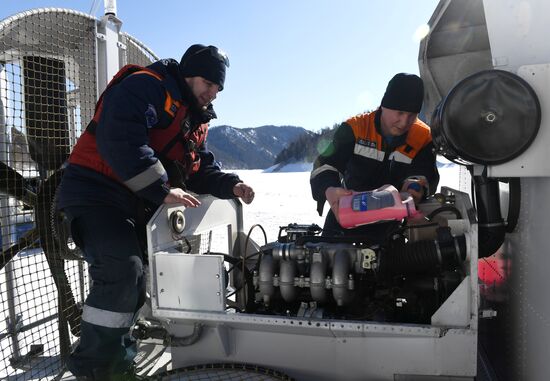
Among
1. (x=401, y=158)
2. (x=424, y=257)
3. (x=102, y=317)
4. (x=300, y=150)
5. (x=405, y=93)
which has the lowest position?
(x=102, y=317)

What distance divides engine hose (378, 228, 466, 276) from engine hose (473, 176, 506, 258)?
0.53 feet

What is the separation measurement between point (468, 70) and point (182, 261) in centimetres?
247

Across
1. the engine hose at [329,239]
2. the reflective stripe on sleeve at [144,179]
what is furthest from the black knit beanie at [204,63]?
the engine hose at [329,239]

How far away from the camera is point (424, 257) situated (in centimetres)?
192

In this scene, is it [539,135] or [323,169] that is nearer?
[539,135]

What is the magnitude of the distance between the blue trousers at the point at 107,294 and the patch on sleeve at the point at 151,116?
534mm

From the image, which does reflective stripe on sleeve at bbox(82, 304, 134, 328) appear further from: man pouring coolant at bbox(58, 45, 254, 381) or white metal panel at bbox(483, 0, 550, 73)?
white metal panel at bbox(483, 0, 550, 73)

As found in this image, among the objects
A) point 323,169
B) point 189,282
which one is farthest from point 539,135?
point 189,282

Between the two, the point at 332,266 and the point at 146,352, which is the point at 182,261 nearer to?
the point at 332,266

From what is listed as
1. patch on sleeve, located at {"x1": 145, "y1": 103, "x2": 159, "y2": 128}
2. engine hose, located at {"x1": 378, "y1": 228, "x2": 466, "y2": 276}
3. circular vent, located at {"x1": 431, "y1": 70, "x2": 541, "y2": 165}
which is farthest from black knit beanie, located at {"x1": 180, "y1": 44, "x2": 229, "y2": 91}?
engine hose, located at {"x1": 378, "y1": 228, "x2": 466, "y2": 276}

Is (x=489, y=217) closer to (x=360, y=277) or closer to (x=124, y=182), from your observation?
(x=360, y=277)

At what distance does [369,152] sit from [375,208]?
3.39 ft

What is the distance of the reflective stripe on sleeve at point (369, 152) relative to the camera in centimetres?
290

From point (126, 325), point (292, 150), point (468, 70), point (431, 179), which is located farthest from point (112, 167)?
point (292, 150)
